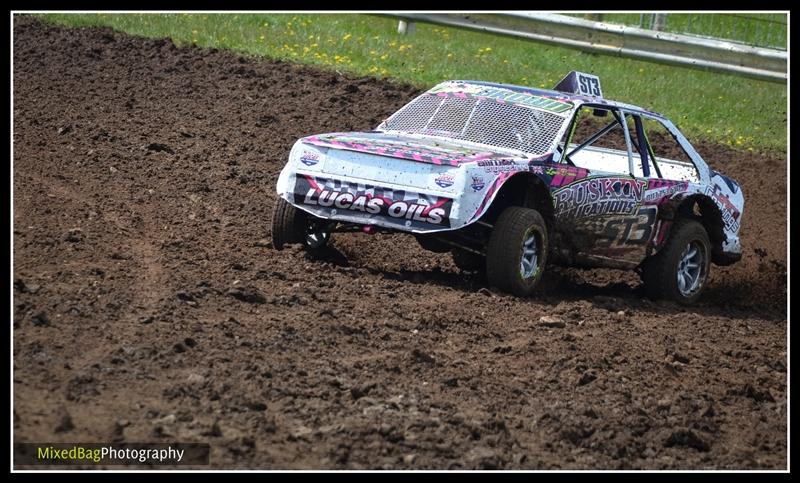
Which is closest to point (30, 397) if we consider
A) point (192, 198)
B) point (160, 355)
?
point (160, 355)

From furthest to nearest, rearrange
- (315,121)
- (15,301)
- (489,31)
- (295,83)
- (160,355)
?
(489,31)
(295,83)
(315,121)
(15,301)
(160,355)

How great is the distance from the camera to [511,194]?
32.2 ft

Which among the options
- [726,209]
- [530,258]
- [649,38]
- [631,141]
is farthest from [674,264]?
[649,38]

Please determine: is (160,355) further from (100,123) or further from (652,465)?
(100,123)

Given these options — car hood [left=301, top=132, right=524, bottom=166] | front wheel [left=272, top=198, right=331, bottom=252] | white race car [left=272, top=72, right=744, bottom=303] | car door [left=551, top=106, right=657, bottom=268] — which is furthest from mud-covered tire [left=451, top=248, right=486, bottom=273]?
front wheel [left=272, top=198, right=331, bottom=252]

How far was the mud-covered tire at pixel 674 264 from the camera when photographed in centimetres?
1099

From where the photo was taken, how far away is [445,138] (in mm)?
10102

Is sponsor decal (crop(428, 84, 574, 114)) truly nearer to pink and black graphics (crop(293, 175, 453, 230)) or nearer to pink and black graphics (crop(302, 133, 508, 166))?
pink and black graphics (crop(302, 133, 508, 166))

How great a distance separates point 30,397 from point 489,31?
1440 centimetres

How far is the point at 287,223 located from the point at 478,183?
5.28 ft

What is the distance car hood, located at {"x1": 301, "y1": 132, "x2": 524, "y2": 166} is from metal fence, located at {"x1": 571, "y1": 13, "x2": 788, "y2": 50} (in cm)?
1050

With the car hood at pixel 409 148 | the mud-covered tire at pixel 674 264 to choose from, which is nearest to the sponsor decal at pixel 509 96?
the car hood at pixel 409 148

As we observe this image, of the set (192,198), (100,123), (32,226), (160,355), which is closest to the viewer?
(160,355)

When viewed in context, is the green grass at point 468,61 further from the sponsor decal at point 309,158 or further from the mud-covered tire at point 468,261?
the sponsor decal at point 309,158
